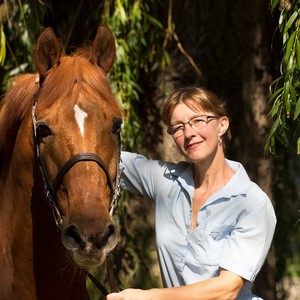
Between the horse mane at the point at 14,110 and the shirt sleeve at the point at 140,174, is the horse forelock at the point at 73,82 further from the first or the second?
the shirt sleeve at the point at 140,174

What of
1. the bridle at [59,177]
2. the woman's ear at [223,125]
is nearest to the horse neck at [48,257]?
the bridle at [59,177]

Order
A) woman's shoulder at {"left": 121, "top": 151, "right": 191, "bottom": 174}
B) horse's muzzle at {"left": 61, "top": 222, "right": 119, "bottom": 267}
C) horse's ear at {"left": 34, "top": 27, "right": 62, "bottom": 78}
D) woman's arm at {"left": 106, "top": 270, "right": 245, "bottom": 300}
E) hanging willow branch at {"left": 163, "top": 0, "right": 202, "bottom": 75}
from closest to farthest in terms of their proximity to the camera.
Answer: horse's muzzle at {"left": 61, "top": 222, "right": 119, "bottom": 267}
woman's arm at {"left": 106, "top": 270, "right": 245, "bottom": 300}
horse's ear at {"left": 34, "top": 27, "right": 62, "bottom": 78}
woman's shoulder at {"left": 121, "top": 151, "right": 191, "bottom": 174}
hanging willow branch at {"left": 163, "top": 0, "right": 202, "bottom": 75}

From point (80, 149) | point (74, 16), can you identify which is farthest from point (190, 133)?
point (74, 16)

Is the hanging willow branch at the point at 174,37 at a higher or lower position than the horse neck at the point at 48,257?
higher

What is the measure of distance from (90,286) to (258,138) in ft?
5.34

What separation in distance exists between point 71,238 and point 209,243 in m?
0.71

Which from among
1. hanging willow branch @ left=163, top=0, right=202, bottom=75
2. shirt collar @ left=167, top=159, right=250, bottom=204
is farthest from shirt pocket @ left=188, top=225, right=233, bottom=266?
hanging willow branch @ left=163, top=0, right=202, bottom=75

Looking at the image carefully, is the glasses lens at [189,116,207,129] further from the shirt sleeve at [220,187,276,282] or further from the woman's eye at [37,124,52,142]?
the woman's eye at [37,124,52,142]

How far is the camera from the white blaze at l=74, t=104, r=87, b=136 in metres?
3.09

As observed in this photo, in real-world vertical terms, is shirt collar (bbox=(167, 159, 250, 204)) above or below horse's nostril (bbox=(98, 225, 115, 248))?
above

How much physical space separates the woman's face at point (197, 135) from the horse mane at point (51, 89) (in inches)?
15.8

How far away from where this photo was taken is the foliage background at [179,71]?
571cm

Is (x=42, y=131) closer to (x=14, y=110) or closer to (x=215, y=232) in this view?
(x=14, y=110)

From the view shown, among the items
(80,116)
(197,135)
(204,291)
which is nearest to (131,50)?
(197,135)
